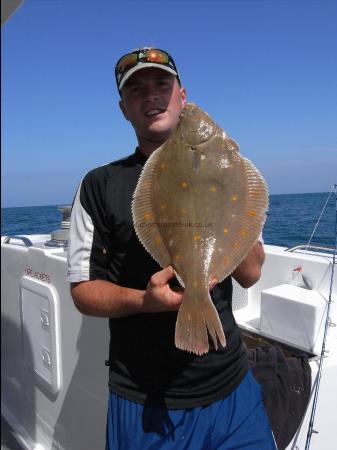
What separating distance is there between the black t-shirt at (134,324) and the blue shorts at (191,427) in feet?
0.16

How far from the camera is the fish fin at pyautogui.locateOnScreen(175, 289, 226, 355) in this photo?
1.46m

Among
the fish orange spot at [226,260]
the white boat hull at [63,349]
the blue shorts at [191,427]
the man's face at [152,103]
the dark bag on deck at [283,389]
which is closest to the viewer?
the fish orange spot at [226,260]

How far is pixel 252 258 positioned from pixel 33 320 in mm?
2482

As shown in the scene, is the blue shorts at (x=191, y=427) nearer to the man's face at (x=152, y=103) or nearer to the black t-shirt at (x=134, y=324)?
the black t-shirt at (x=134, y=324)

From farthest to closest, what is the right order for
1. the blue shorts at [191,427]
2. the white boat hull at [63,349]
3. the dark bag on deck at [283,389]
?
the white boat hull at [63,349]
the dark bag on deck at [283,389]
the blue shorts at [191,427]

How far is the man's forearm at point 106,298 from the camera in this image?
5.26ft

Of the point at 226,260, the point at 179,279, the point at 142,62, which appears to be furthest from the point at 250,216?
the point at 142,62

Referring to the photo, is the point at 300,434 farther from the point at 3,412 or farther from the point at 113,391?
the point at 3,412

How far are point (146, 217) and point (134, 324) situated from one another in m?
0.54

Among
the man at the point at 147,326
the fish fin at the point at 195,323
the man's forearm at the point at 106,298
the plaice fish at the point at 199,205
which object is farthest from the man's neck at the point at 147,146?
the fish fin at the point at 195,323

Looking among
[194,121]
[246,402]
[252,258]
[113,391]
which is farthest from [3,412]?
[194,121]

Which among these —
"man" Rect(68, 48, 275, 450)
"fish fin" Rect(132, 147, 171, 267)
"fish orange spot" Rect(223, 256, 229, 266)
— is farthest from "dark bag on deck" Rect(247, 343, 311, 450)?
"fish fin" Rect(132, 147, 171, 267)

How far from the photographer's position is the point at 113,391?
6.07 ft

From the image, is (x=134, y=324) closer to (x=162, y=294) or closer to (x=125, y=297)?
(x=125, y=297)
